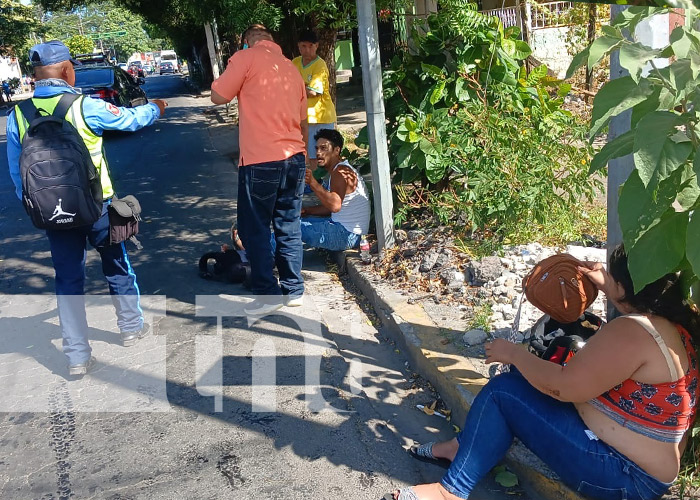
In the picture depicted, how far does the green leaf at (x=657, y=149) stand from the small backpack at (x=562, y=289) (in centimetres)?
101

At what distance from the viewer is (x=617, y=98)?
1.95 metres

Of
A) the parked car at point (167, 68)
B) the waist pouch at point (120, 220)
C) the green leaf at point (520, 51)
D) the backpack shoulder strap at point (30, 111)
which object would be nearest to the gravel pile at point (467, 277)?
the green leaf at point (520, 51)

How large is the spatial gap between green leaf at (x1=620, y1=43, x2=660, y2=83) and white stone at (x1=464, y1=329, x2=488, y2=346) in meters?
2.21

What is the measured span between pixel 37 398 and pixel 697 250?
3459 millimetres

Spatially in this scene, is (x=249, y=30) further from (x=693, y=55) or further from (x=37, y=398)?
(x=693, y=55)

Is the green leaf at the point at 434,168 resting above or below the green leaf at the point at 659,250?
below

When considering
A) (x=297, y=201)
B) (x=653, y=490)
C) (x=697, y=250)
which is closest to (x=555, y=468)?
(x=653, y=490)

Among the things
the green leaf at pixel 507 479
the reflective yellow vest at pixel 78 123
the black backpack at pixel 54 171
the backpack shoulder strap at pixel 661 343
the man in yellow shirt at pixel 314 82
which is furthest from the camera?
the man in yellow shirt at pixel 314 82

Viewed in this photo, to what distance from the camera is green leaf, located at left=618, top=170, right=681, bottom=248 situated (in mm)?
1962

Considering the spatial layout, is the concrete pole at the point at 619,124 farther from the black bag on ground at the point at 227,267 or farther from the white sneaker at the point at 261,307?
the black bag on ground at the point at 227,267

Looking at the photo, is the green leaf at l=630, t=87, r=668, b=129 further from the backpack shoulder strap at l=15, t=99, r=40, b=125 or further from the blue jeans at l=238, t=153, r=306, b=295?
the backpack shoulder strap at l=15, t=99, r=40, b=125

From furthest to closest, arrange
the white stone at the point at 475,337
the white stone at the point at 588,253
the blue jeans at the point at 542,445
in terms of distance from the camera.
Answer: the white stone at the point at 588,253 < the white stone at the point at 475,337 < the blue jeans at the point at 542,445

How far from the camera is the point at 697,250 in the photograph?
1.83 metres

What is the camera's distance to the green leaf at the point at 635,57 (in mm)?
A: 1779
